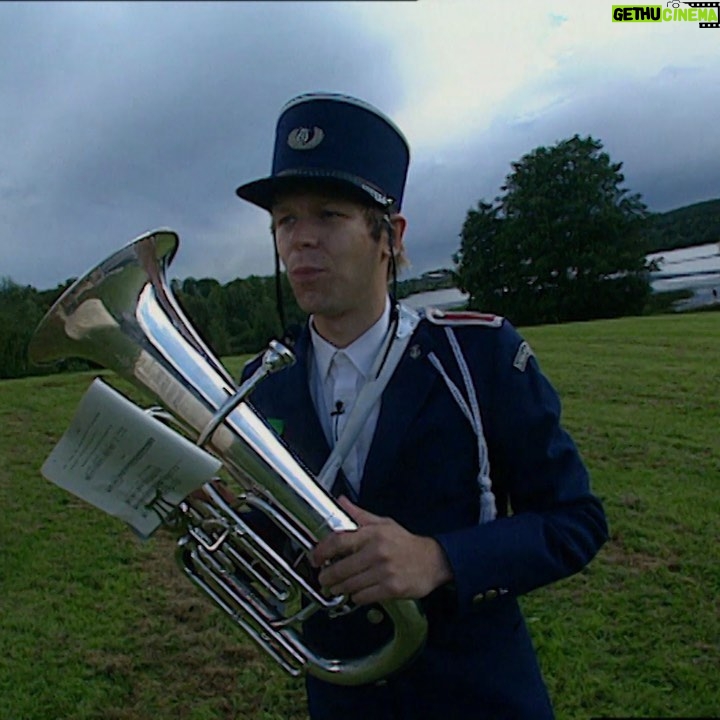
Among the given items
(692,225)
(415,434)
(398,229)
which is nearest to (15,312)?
(692,225)

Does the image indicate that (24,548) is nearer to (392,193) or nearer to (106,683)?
(106,683)

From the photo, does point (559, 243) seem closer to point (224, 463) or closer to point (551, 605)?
point (551, 605)

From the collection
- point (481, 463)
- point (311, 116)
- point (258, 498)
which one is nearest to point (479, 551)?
point (481, 463)

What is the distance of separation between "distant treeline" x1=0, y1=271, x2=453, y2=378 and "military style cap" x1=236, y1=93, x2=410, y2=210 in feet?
0.82

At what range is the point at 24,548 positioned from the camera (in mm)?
4676

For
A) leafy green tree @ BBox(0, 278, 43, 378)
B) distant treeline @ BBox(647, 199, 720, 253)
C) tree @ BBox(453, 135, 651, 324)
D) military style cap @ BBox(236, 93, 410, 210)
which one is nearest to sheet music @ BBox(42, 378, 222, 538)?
military style cap @ BBox(236, 93, 410, 210)

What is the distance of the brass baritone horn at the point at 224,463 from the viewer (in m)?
1.43

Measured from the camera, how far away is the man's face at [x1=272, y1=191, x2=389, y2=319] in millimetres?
1483

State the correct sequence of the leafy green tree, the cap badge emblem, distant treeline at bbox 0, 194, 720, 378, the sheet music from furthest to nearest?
the leafy green tree < distant treeline at bbox 0, 194, 720, 378 < the cap badge emblem < the sheet music

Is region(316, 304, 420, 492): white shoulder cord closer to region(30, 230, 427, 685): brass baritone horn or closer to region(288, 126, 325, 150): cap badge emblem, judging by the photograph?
region(30, 230, 427, 685): brass baritone horn

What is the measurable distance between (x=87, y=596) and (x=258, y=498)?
121 inches

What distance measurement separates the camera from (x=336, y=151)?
5.02 feet

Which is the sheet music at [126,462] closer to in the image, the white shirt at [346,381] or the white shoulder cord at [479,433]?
the white shirt at [346,381]

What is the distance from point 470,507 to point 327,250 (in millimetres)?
580
